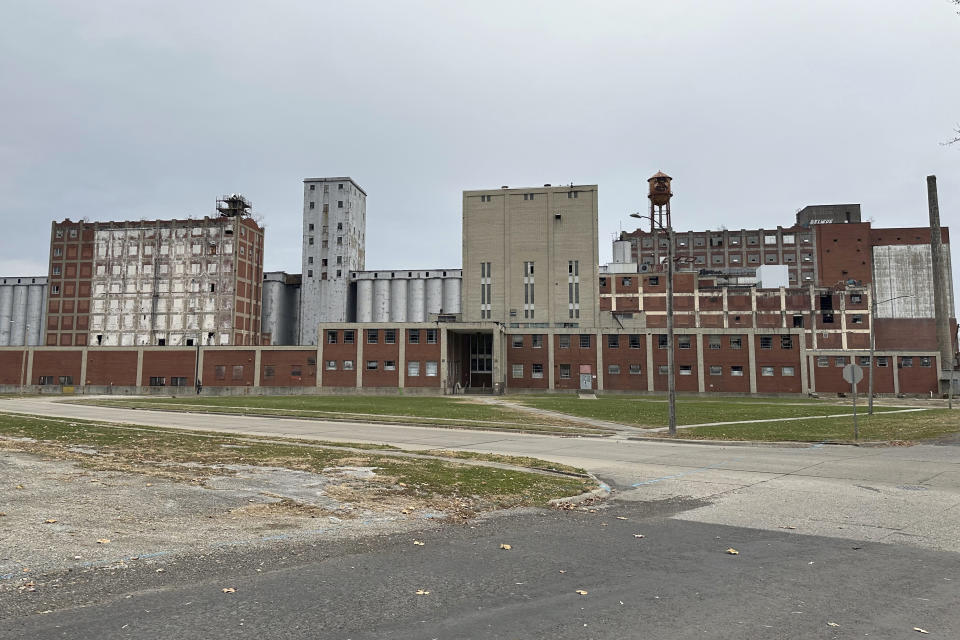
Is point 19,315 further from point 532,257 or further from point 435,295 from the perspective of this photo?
point 532,257

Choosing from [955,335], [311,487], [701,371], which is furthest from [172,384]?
[955,335]

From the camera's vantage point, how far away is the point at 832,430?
28.2 m

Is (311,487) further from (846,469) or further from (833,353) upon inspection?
(833,353)

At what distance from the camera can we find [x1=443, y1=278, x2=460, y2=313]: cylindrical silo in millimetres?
119250

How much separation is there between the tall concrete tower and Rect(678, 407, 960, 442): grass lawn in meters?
92.0

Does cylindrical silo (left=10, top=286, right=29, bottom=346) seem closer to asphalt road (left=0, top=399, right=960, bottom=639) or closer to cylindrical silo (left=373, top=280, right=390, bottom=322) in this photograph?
Result: cylindrical silo (left=373, top=280, right=390, bottom=322)

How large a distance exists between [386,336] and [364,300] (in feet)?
144

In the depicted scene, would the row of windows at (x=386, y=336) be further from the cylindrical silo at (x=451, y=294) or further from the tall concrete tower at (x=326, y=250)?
the cylindrical silo at (x=451, y=294)

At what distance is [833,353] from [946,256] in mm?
56754

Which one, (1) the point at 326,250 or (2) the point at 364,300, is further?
(2) the point at 364,300

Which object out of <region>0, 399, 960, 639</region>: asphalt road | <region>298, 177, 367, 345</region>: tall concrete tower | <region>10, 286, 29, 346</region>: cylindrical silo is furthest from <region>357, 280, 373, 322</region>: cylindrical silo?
<region>0, 399, 960, 639</region>: asphalt road

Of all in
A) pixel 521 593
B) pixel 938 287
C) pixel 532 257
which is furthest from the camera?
pixel 532 257

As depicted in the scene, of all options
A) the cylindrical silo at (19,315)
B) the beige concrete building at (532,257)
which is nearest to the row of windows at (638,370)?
the beige concrete building at (532,257)

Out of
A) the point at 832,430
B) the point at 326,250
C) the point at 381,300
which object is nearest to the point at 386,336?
the point at 381,300
